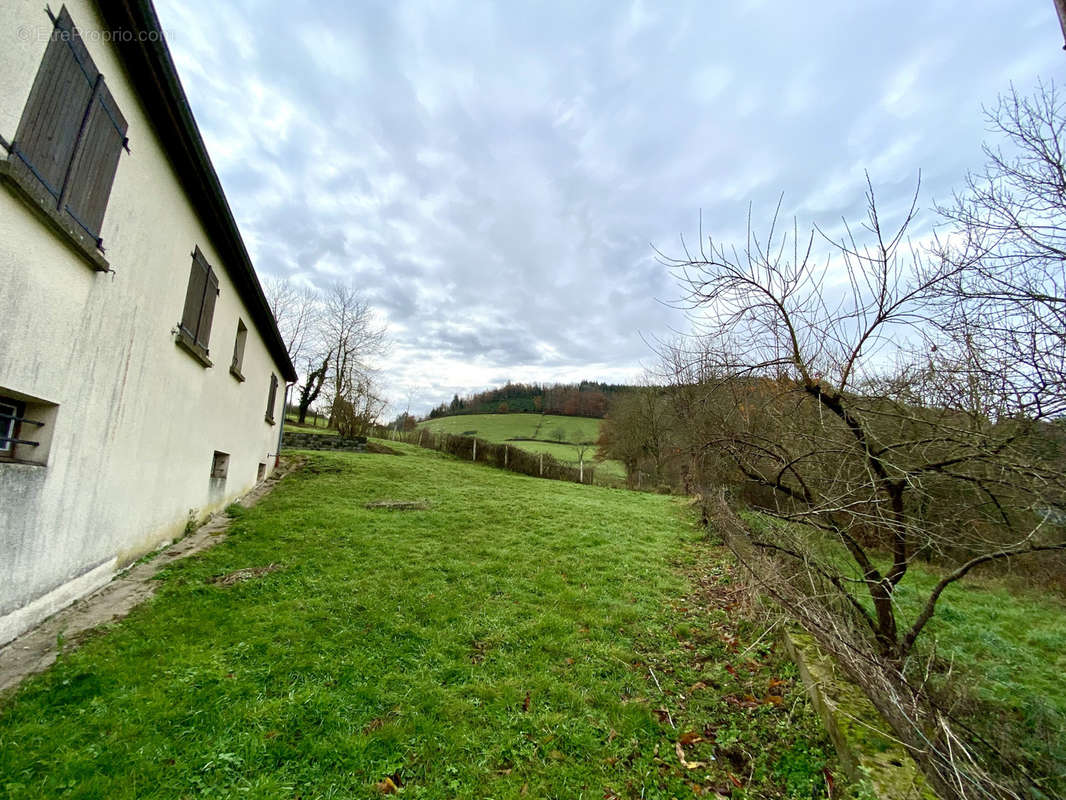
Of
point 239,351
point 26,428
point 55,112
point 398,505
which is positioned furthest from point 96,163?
point 398,505

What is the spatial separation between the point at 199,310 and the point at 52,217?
334 centimetres

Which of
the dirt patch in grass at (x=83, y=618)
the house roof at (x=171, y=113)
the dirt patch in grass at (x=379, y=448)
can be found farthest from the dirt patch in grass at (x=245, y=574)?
the dirt patch in grass at (x=379, y=448)

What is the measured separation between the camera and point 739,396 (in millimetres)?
4441

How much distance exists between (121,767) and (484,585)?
354 centimetres

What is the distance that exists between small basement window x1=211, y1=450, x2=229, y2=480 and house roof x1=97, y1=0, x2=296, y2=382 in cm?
317

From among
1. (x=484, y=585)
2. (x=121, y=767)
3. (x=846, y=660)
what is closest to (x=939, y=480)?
(x=846, y=660)

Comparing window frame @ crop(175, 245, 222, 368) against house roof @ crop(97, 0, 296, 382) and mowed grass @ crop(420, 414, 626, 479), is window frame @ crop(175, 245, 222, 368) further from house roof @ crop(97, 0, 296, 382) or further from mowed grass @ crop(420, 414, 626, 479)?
mowed grass @ crop(420, 414, 626, 479)

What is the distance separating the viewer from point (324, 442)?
20.6 m

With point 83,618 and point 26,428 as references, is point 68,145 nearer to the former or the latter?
point 26,428

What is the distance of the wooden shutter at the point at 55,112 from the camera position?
2697 millimetres

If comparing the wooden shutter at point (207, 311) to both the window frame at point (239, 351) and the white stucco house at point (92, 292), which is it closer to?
the white stucco house at point (92, 292)

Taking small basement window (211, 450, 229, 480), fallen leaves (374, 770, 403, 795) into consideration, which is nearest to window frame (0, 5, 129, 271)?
fallen leaves (374, 770, 403, 795)

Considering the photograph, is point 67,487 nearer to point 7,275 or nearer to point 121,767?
point 7,275

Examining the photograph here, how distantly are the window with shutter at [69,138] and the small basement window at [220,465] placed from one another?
5.13 m
